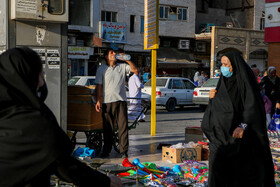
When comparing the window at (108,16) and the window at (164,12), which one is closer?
the window at (108,16)

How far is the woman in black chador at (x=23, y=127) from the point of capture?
2240 mm

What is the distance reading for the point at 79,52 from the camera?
3259 centimetres

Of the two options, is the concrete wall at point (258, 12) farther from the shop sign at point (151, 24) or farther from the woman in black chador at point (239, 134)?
the woman in black chador at point (239, 134)

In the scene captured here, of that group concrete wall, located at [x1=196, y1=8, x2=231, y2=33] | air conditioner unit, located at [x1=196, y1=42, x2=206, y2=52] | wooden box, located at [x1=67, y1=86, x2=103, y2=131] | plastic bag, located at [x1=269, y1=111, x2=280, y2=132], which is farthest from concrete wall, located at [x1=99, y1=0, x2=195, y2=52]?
wooden box, located at [x1=67, y1=86, x2=103, y2=131]

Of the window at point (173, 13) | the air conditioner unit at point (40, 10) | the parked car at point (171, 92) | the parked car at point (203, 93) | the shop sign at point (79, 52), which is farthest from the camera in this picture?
the window at point (173, 13)

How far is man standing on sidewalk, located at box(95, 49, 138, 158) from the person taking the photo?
25.9 ft

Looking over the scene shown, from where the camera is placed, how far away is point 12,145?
2.29m

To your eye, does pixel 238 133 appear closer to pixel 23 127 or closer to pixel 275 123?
pixel 23 127

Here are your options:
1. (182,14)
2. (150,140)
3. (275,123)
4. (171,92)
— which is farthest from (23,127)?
(182,14)

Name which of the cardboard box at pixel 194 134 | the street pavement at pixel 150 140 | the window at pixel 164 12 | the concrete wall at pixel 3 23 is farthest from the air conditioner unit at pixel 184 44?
the concrete wall at pixel 3 23

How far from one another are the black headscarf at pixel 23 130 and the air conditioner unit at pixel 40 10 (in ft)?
14.8

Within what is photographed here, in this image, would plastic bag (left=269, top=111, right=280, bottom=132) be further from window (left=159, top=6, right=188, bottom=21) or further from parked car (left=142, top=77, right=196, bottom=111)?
window (left=159, top=6, right=188, bottom=21)

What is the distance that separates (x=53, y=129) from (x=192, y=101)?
19.7m

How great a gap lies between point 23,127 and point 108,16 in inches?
1303
